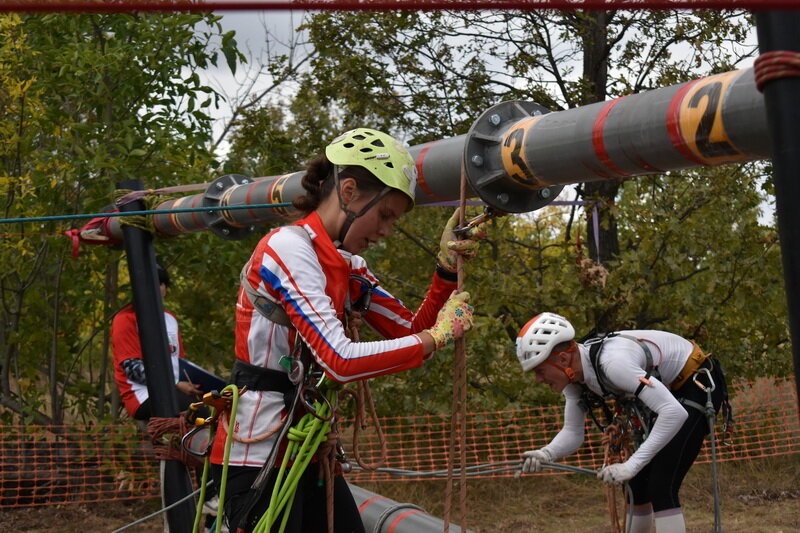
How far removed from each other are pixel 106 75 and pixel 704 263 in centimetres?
514

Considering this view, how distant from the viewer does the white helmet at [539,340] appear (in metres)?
4.52

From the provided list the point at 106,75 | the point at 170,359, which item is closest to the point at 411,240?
the point at 106,75

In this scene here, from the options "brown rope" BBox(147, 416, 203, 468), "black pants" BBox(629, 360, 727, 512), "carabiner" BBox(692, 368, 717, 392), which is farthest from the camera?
"brown rope" BBox(147, 416, 203, 468)

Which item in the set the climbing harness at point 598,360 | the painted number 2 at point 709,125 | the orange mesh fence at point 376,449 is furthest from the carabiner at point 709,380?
the orange mesh fence at point 376,449

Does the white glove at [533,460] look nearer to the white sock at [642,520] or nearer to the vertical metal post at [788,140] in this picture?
the white sock at [642,520]

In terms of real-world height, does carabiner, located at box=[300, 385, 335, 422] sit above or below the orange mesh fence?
above

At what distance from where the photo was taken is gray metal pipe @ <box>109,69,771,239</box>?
215 cm

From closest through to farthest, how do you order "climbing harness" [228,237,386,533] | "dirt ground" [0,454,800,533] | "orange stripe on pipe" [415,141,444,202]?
"climbing harness" [228,237,386,533]
"orange stripe on pipe" [415,141,444,202]
"dirt ground" [0,454,800,533]

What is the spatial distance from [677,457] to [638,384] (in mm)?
556

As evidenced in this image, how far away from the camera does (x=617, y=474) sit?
4273 millimetres

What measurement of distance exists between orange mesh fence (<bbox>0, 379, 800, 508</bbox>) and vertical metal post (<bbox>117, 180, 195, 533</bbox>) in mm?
2181

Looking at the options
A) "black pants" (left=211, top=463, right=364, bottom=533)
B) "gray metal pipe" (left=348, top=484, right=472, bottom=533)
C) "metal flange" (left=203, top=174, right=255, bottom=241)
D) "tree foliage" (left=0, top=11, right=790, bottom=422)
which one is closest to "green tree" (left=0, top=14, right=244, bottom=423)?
"tree foliage" (left=0, top=11, right=790, bottom=422)

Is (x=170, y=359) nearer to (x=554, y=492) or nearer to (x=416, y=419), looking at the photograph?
(x=416, y=419)

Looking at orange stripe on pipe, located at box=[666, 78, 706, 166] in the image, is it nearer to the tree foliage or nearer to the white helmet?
the white helmet
